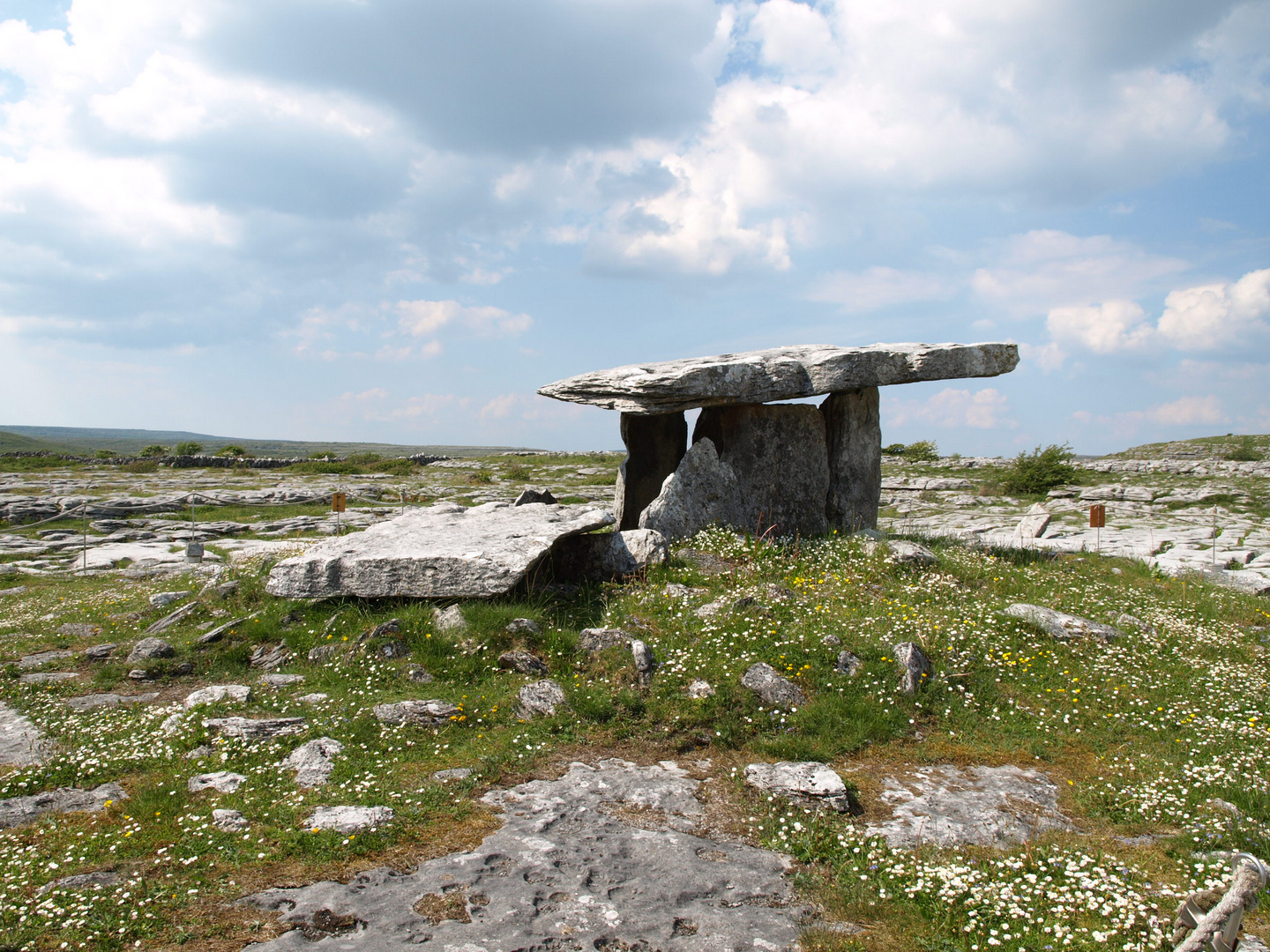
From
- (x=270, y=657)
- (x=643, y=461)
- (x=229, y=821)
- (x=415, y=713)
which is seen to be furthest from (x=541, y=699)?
(x=643, y=461)

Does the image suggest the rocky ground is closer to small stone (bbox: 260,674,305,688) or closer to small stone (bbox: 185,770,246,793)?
small stone (bbox: 185,770,246,793)

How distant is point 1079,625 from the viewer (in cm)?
944

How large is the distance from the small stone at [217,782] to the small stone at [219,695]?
152 centimetres

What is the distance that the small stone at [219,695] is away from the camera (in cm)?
766

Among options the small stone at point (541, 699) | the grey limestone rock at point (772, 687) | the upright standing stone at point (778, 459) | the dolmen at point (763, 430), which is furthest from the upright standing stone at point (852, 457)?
the small stone at point (541, 699)

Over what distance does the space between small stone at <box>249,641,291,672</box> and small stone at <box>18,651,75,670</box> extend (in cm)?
252

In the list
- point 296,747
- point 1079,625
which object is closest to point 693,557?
point 1079,625

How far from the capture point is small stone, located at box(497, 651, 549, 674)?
8273mm

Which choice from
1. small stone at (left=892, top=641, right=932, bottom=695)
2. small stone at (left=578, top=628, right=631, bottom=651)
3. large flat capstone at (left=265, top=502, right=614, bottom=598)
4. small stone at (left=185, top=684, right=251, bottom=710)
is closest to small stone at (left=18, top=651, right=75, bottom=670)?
large flat capstone at (left=265, top=502, right=614, bottom=598)

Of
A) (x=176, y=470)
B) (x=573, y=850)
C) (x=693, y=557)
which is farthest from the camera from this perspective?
(x=176, y=470)

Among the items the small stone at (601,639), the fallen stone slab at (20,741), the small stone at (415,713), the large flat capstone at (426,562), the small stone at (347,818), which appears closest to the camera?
the small stone at (347,818)

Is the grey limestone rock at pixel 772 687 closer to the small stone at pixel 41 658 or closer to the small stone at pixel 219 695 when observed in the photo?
the small stone at pixel 219 695

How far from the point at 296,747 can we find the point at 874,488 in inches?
446

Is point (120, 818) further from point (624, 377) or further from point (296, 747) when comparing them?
point (624, 377)
